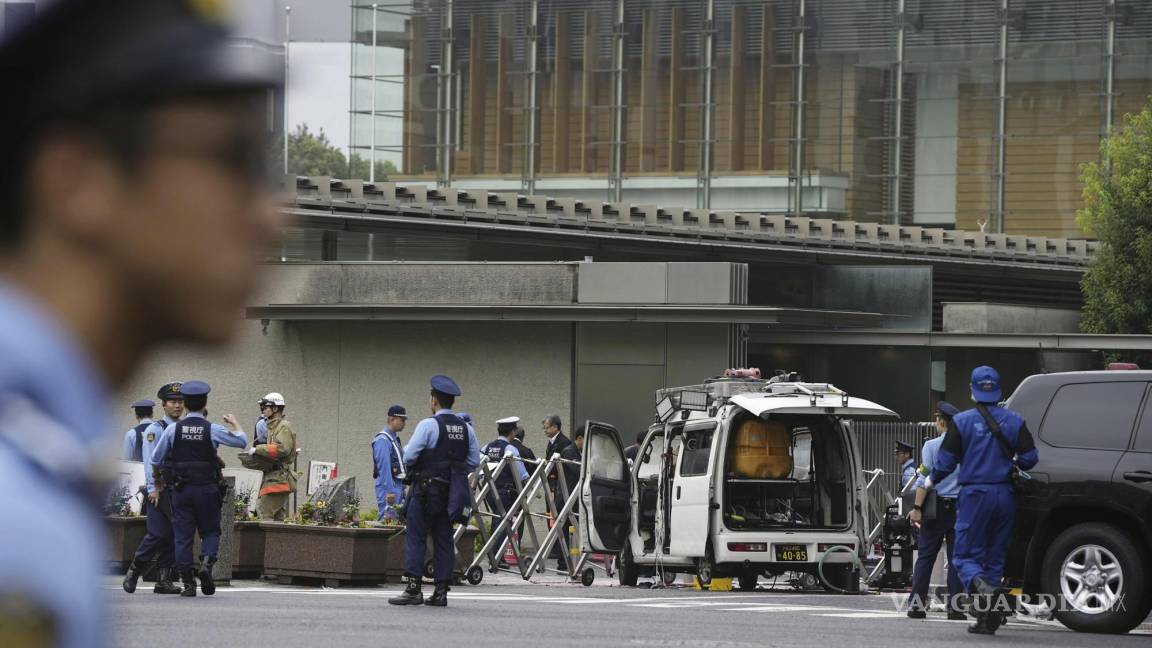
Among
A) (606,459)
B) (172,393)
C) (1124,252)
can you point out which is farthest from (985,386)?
(1124,252)

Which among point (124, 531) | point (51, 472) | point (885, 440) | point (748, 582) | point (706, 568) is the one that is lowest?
point (748, 582)

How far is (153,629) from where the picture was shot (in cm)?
1330

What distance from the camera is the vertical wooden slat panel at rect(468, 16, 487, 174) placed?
2360 inches

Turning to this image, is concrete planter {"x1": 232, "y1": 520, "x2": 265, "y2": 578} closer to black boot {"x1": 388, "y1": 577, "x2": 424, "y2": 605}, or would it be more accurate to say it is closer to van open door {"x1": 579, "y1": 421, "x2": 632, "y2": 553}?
van open door {"x1": 579, "y1": 421, "x2": 632, "y2": 553}

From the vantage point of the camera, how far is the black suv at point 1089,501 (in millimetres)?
14281

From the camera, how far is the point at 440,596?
1605 cm

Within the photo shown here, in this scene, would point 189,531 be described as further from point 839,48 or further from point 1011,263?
point 839,48

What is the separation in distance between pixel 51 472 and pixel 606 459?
20.3m

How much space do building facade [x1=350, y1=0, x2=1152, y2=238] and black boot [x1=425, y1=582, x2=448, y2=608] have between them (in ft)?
127

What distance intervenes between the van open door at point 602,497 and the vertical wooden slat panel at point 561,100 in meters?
38.6

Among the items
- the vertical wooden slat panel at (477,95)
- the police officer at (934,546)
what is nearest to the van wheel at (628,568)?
the police officer at (934,546)

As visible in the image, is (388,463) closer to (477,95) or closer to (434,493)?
(434,493)

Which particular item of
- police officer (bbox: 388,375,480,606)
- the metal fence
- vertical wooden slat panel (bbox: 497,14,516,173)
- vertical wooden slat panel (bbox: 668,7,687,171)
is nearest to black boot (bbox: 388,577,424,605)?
police officer (bbox: 388,375,480,606)

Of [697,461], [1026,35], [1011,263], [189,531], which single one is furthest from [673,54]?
[189,531]
